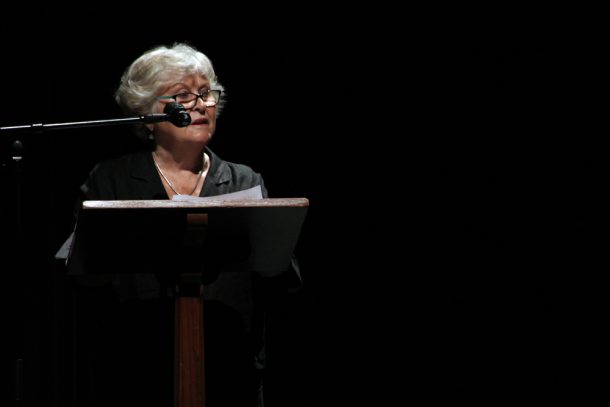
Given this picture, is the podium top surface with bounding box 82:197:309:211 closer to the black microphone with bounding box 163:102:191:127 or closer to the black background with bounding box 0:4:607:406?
the black microphone with bounding box 163:102:191:127

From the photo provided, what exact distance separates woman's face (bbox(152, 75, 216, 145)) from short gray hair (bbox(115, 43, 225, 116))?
2 cm

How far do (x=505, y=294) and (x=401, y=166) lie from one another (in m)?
Answer: 0.69

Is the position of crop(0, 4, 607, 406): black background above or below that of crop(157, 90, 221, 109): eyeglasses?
below

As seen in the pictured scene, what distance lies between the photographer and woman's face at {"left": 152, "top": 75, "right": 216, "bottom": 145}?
247 cm

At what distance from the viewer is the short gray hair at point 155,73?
2.49m

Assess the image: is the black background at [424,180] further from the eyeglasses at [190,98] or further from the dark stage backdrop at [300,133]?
the eyeglasses at [190,98]

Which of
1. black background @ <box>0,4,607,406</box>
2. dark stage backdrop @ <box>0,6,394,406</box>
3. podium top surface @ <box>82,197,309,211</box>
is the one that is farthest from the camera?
black background @ <box>0,4,607,406</box>

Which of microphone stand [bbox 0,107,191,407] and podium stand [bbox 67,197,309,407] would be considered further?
microphone stand [bbox 0,107,191,407]

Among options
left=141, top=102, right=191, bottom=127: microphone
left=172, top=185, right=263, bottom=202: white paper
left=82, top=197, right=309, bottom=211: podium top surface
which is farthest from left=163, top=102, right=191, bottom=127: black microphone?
left=82, top=197, right=309, bottom=211: podium top surface

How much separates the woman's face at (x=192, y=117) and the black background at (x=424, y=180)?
780 mm

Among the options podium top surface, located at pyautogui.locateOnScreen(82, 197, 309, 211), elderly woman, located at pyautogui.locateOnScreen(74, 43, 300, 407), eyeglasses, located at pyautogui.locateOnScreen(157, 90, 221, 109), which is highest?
eyeglasses, located at pyautogui.locateOnScreen(157, 90, 221, 109)

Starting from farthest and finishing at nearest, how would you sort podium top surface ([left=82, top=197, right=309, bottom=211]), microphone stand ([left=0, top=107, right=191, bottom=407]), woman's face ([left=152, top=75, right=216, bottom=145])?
woman's face ([left=152, top=75, right=216, bottom=145]), microphone stand ([left=0, top=107, right=191, bottom=407]), podium top surface ([left=82, top=197, right=309, bottom=211])

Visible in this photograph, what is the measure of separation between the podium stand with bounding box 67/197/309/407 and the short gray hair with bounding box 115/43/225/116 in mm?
806

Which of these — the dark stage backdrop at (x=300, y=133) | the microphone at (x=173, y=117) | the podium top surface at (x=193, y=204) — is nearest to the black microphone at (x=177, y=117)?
the microphone at (x=173, y=117)
